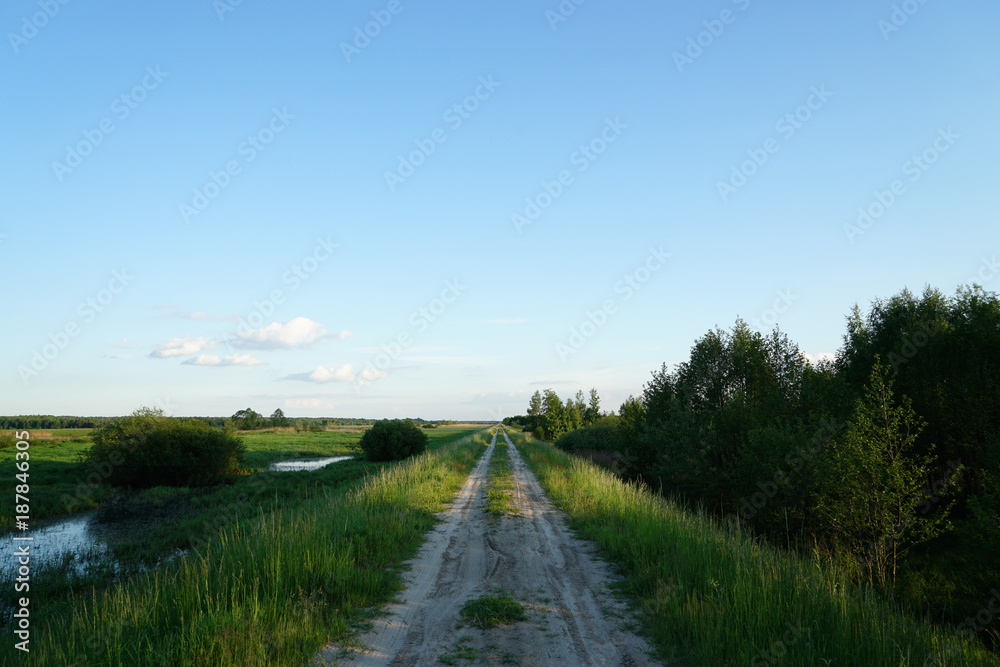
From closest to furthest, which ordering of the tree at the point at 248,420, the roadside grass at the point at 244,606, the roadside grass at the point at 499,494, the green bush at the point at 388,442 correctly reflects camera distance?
the roadside grass at the point at 244,606 → the roadside grass at the point at 499,494 → the green bush at the point at 388,442 → the tree at the point at 248,420

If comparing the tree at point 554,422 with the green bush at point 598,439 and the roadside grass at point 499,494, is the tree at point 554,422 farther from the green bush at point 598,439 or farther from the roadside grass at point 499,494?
the roadside grass at point 499,494

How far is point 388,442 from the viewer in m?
48.1

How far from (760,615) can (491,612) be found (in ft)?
10.6

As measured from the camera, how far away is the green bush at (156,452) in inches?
1052

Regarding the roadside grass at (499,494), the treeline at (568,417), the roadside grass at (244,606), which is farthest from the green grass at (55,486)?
the treeline at (568,417)

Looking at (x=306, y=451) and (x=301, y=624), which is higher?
(x=301, y=624)

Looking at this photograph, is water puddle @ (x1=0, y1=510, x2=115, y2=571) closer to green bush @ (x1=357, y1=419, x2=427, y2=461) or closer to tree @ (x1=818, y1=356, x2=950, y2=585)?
tree @ (x1=818, y1=356, x2=950, y2=585)

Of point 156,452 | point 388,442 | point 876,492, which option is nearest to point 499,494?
point 876,492

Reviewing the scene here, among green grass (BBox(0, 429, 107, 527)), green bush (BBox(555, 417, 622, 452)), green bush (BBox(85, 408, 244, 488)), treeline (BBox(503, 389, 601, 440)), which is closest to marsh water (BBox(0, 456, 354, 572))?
green grass (BBox(0, 429, 107, 527))

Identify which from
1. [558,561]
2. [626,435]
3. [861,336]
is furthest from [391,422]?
[558,561]

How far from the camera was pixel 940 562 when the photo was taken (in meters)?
16.0

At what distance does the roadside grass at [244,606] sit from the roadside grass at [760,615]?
Result: 3931mm

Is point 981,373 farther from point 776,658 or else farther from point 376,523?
point 376,523

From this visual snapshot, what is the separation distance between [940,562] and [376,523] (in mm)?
17861
